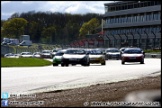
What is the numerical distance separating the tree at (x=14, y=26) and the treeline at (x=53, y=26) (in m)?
0.20

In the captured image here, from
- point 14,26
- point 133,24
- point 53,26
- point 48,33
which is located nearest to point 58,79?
point 14,26

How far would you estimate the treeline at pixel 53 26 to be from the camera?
33.4 m

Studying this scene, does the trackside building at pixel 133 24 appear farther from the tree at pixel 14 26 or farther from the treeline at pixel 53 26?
the tree at pixel 14 26

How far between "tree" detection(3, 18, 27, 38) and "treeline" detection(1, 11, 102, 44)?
203 millimetres

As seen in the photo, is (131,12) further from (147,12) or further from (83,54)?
(83,54)

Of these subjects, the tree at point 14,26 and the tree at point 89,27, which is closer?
the tree at point 14,26

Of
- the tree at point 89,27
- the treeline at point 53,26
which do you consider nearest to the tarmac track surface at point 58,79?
the treeline at point 53,26

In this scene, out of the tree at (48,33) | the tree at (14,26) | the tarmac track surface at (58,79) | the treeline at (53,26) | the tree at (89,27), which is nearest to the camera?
the tarmac track surface at (58,79)

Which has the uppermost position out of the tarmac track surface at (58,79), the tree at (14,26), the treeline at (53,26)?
the treeline at (53,26)

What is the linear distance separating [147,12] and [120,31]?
32.0 feet

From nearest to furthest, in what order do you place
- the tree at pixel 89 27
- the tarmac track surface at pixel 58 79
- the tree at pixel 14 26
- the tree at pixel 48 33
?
the tarmac track surface at pixel 58 79 → the tree at pixel 14 26 → the tree at pixel 48 33 → the tree at pixel 89 27

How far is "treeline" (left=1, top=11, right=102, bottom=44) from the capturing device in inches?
1316

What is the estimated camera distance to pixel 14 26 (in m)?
24.8

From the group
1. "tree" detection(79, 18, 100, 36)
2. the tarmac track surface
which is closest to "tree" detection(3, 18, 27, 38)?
the tarmac track surface
